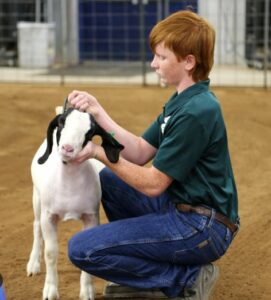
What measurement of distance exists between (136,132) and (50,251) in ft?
18.0

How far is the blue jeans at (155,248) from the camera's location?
4.32 meters

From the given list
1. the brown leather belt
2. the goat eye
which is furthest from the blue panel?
the brown leather belt

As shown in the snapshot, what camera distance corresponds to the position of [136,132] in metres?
10.2

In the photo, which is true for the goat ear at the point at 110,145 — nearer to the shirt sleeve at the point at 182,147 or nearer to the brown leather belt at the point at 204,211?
the shirt sleeve at the point at 182,147

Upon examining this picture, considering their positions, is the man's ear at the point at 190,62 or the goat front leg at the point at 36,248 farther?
the goat front leg at the point at 36,248

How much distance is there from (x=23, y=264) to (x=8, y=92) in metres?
8.07

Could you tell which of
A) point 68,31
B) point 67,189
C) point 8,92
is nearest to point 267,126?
point 8,92

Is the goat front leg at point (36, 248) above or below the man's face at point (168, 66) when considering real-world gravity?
below

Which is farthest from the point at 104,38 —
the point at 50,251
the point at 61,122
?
the point at 61,122

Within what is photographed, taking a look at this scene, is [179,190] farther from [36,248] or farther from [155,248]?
[36,248]

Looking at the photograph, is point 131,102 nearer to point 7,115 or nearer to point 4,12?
point 7,115

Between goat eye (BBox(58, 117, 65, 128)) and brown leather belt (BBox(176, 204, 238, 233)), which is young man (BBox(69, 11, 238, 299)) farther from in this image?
goat eye (BBox(58, 117, 65, 128))

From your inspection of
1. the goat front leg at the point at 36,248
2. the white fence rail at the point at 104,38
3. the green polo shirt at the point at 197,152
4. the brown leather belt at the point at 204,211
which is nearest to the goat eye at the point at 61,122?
the green polo shirt at the point at 197,152

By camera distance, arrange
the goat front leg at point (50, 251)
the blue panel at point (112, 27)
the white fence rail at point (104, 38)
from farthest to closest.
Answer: the blue panel at point (112, 27), the white fence rail at point (104, 38), the goat front leg at point (50, 251)
